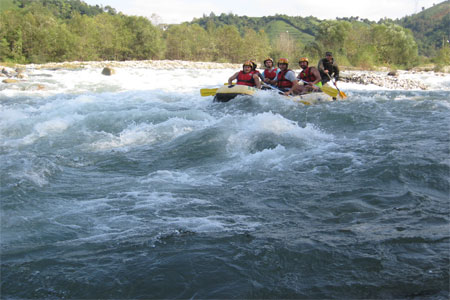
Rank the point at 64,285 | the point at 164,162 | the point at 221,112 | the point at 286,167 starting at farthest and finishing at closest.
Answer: the point at 221,112, the point at 164,162, the point at 286,167, the point at 64,285

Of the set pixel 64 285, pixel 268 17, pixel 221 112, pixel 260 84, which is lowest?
pixel 64 285

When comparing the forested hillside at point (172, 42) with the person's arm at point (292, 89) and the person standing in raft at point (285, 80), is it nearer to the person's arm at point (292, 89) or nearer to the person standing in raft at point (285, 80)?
the person standing in raft at point (285, 80)

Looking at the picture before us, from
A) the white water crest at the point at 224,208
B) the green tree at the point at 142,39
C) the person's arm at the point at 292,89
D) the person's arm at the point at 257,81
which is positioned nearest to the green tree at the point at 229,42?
the green tree at the point at 142,39

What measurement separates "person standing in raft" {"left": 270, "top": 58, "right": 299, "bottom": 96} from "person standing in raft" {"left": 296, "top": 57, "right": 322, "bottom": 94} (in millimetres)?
271

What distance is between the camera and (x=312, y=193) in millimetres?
4426

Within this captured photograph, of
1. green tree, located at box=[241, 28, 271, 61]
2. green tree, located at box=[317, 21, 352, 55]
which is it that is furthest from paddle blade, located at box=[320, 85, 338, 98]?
green tree, located at box=[241, 28, 271, 61]

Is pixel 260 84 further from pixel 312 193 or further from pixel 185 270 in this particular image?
pixel 185 270

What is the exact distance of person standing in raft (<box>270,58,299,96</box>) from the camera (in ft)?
35.1

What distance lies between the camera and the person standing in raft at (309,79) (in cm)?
1086

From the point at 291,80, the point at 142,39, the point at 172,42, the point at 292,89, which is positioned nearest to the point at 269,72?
the point at 291,80

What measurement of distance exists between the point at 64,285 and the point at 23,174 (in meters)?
2.78

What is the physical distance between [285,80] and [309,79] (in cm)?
73

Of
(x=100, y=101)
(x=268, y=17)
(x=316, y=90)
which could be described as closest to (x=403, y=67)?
(x=316, y=90)

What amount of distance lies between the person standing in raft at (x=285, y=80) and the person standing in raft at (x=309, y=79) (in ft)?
0.89
